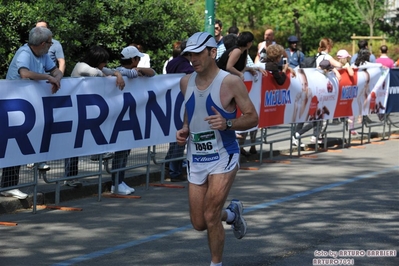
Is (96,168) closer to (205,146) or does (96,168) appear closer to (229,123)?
(205,146)

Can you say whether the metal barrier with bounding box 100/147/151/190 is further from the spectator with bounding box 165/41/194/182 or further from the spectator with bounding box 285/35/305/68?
the spectator with bounding box 285/35/305/68

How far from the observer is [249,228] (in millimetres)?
9070

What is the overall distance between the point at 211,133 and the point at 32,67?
3794 millimetres

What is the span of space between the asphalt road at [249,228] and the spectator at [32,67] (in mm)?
393

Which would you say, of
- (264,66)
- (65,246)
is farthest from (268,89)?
(65,246)

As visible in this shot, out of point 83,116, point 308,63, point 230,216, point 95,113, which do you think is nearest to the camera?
point 230,216

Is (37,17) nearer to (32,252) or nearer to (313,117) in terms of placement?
(313,117)

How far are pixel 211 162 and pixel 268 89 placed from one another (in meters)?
7.28

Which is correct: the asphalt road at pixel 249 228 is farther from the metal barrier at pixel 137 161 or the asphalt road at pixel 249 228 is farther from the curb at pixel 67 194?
the metal barrier at pixel 137 161

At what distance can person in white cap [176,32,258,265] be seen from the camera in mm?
7020

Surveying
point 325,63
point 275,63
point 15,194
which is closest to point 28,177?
point 15,194

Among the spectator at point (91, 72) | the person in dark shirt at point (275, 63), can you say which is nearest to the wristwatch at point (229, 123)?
the spectator at point (91, 72)

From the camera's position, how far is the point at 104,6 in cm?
1867

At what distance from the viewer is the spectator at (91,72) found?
35.1ft
